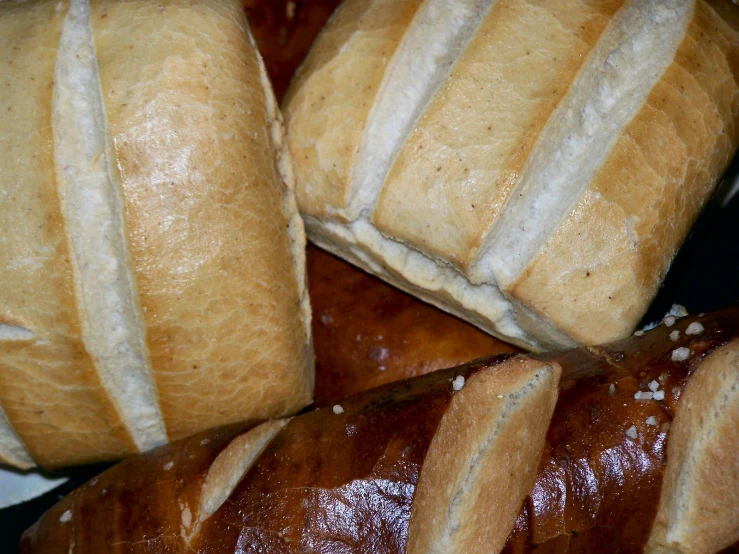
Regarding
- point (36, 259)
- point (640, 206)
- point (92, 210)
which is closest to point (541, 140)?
point (640, 206)

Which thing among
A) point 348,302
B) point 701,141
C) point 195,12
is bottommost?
point 348,302

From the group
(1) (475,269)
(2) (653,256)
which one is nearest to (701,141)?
(2) (653,256)

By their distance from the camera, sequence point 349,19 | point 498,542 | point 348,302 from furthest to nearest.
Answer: point 348,302, point 349,19, point 498,542

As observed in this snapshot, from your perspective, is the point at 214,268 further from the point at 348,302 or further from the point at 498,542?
the point at 498,542

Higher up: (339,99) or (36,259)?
(339,99)

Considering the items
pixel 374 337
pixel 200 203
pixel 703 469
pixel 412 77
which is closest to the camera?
pixel 703 469

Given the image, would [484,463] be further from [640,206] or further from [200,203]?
[200,203]

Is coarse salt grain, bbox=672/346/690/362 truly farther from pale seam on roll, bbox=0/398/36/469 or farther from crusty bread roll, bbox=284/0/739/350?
pale seam on roll, bbox=0/398/36/469
